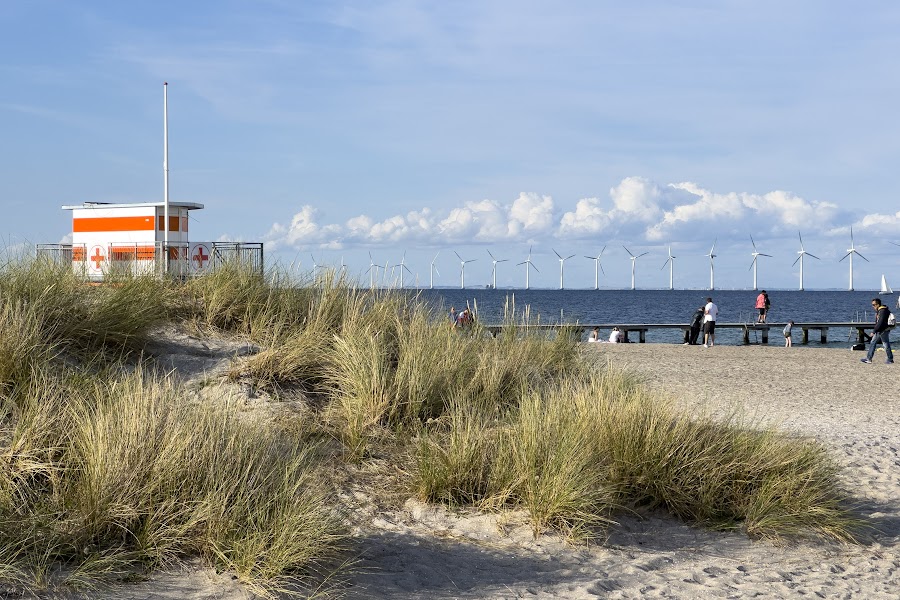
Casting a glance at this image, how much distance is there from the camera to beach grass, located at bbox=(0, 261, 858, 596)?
6.05 m

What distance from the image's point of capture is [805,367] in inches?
1010

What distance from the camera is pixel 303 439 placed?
28.3 ft

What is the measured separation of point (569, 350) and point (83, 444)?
7.56 meters

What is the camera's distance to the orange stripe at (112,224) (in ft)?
70.8

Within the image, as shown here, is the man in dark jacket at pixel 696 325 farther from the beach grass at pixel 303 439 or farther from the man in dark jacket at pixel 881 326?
the beach grass at pixel 303 439

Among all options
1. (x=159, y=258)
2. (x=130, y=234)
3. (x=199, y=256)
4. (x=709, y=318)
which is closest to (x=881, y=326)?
(x=709, y=318)

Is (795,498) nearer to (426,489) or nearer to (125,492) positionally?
(426,489)

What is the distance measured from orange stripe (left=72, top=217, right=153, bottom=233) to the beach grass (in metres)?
10.1

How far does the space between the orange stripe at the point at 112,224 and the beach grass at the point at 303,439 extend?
1011 cm

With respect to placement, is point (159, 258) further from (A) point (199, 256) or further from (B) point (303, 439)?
(B) point (303, 439)

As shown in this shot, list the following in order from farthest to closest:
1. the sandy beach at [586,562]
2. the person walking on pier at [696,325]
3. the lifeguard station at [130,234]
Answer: the person walking on pier at [696,325], the lifeguard station at [130,234], the sandy beach at [586,562]

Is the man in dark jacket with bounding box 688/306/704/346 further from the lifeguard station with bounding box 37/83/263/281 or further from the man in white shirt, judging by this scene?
the lifeguard station with bounding box 37/83/263/281

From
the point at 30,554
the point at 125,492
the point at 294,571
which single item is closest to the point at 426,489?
the point at 294,571

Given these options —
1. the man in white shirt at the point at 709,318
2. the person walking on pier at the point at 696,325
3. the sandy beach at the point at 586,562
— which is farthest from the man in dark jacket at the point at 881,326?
the sandy beach at the point at 586,562
